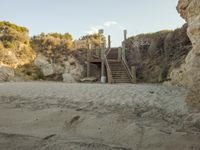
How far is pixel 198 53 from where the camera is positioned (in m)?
4.82

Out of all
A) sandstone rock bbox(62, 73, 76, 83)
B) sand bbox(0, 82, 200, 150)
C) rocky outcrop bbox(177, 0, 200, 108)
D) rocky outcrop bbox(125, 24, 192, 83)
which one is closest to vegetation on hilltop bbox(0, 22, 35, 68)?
sandstone rock bbox(62, 73, 76, 83)

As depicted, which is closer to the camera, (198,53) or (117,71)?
(198,53)

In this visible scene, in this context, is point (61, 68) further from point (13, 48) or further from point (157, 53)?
point (157, 53)

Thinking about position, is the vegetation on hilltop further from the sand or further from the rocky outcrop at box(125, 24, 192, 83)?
the sand

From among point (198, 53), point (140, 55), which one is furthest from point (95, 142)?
point (140, 55)

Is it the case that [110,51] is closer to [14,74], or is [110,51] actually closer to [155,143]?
[14,74]

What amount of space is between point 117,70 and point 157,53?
3.09m

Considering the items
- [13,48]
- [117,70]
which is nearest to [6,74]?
[13,48]

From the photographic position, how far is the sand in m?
3.63

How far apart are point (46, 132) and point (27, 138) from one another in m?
0.41

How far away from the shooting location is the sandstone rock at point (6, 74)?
1591 centimetres

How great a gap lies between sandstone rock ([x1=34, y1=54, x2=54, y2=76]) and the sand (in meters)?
11.7

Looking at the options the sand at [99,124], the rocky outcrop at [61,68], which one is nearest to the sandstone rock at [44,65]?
the rocky outcrop at [61,68]

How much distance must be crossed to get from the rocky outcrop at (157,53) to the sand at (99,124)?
6.38 metres
